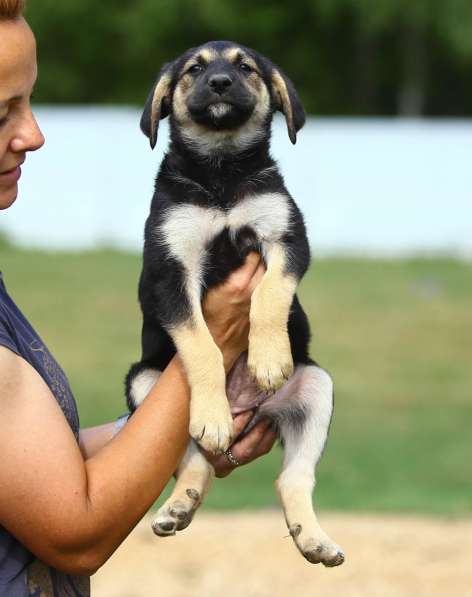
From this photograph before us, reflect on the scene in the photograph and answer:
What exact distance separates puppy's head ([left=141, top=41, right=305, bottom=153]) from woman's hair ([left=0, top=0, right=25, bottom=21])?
45.2 inches

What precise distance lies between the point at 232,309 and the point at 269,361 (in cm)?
18

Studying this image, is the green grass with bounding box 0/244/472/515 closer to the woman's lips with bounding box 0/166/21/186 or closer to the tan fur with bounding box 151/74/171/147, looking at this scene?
the tan fur with bounding box 151/74/171/147

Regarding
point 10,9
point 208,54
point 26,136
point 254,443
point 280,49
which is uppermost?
point 10,9

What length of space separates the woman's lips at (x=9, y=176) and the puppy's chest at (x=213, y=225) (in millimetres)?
836

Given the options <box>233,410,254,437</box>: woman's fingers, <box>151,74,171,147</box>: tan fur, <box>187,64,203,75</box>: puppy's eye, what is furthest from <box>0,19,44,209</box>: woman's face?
<box>187,64,203,75</box>: puppy's eye

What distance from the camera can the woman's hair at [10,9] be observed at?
2.66 m

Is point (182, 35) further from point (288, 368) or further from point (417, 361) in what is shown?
point (288, 368)

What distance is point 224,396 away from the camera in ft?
11.0

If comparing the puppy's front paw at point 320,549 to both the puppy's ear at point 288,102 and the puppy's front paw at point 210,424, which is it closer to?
the puppy's front paw at point 210,424

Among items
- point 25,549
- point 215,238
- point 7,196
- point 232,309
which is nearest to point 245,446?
point 232,309

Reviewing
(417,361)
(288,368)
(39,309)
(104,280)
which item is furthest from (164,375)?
(104,280)

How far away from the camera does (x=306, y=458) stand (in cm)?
361

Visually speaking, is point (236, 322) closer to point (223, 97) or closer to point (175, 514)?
point (175, 514)

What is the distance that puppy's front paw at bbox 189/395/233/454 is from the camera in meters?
3.31
